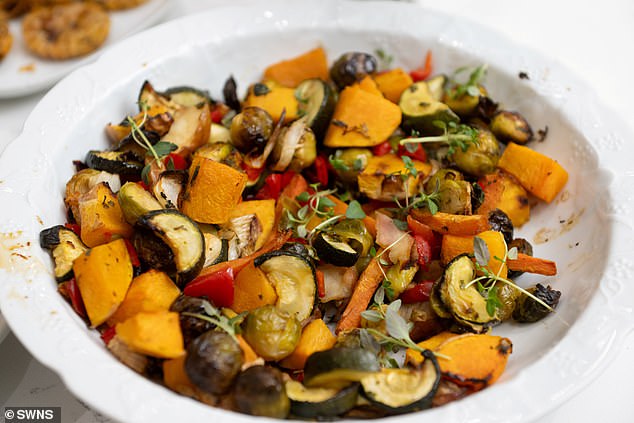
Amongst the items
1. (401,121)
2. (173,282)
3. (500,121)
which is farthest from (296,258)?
(500,121)

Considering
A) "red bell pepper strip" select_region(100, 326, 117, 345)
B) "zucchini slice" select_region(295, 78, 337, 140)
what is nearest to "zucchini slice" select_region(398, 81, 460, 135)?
"zucchini slice" select_region(295, 78, 337, 140)

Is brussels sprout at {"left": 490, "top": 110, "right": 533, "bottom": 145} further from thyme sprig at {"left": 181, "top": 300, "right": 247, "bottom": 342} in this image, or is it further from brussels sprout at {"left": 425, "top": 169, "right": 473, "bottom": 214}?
thyme sprig at {"left": 181, "top": 300, "right": 247, "bottom": 342}

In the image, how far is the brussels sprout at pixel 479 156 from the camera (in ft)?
9.16

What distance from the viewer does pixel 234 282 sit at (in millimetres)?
2342

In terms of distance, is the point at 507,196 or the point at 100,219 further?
the point at 507,196

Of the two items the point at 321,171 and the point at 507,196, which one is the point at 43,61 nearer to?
the point at 321,171

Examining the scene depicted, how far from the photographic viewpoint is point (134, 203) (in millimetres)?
2312

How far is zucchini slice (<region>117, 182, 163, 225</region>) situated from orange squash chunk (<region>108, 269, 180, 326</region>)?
0.23 metres

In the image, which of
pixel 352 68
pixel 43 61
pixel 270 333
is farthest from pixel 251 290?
pixel 43 61

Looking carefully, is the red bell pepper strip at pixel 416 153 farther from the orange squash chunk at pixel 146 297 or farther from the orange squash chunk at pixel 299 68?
the orange squash chunk at pixel 146 297

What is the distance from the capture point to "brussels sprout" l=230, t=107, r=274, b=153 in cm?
276

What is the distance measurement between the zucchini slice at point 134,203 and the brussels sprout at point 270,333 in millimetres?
563

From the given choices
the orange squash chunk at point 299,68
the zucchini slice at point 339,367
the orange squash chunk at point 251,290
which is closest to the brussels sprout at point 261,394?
the zucchini slice at point 339,367

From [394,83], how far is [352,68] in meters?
0.22
